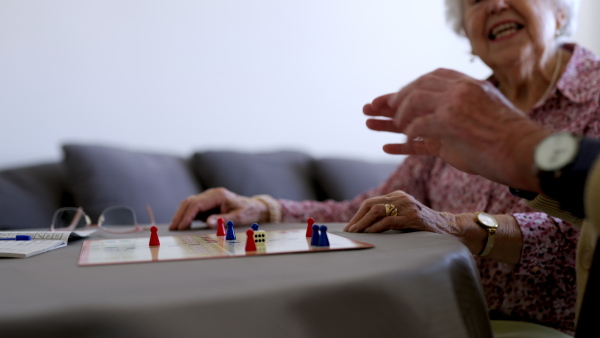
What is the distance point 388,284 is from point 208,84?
1.81 meters

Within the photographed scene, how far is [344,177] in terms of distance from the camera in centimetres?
225

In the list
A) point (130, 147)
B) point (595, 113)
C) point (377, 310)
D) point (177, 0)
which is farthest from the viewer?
point (177, 0)

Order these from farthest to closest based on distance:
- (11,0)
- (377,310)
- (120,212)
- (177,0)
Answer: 1. (177,0)
2. (11,0)
3. (120,212)
4. (377,310)

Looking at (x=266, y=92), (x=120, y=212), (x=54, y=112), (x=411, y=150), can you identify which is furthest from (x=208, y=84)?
(x=411, y=150)

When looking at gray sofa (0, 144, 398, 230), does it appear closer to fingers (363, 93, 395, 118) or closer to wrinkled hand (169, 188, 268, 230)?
wrinkled hand (169, 188, 268, 230)

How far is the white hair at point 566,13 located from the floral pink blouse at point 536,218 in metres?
0.08

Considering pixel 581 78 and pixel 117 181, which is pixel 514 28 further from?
pixel 117 181

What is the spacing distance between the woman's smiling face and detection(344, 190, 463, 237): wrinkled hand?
2.10 feet

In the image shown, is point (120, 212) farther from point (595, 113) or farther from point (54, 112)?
point (595, 113)

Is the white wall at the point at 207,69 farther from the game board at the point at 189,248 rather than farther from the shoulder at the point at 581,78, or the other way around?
the game board at the point at 189,248

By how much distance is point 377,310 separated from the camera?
503 mm

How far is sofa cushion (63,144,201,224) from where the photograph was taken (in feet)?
5.38

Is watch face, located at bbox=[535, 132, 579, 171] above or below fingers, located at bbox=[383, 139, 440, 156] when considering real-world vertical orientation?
above

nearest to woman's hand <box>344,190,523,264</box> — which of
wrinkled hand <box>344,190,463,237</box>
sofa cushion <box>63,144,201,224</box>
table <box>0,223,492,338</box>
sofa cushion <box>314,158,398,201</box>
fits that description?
wrinkled hand <box>344,190,463,237</box>
